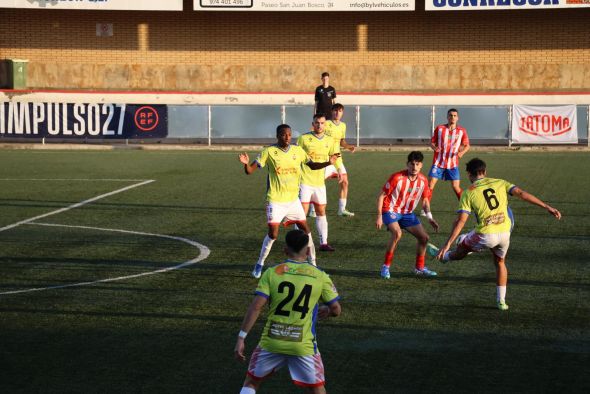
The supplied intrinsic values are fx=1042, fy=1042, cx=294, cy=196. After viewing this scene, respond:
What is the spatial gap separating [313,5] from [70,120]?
12.8 meters

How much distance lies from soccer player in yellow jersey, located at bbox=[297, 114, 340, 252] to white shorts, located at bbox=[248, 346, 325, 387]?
920 cm

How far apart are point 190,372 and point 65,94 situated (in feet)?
121

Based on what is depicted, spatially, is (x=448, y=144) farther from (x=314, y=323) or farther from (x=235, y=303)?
(x=314, y=323)

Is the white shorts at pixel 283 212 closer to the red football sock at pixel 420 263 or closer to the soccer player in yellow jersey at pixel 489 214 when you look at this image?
the red football sock at pixel 420 263

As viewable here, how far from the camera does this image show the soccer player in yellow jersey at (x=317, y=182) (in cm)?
1736

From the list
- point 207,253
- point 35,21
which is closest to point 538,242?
point 207,253

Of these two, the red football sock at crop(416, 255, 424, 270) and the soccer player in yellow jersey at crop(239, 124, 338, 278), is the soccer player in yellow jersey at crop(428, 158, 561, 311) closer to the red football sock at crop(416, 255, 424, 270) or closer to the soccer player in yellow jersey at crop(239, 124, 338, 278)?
the red football sock at crop(416, 255, 424, 270)

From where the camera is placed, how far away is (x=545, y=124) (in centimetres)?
3716

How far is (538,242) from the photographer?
59.5ft

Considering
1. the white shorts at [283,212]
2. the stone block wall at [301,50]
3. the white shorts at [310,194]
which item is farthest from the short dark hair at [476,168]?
the stone block wall at [301,50]

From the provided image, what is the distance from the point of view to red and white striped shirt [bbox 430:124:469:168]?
2142 cm

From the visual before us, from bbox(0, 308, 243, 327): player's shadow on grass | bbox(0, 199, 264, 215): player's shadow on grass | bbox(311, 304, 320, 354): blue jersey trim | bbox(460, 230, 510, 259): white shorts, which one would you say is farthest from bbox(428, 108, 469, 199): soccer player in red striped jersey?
bbox(311, 304, 320, 354): blue jersey trim

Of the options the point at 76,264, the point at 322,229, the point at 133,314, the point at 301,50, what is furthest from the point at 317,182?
the point at 301,50

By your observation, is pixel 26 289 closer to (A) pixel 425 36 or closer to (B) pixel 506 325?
(B) pixel 506 325
